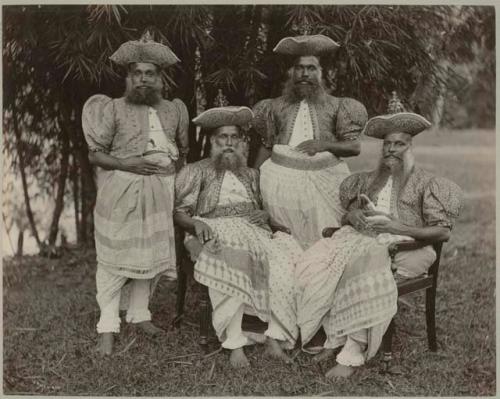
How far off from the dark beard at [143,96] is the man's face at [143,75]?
0.02m

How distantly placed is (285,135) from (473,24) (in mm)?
2327

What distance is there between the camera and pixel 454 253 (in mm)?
7445

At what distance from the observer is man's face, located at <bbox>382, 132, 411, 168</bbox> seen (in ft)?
14.2

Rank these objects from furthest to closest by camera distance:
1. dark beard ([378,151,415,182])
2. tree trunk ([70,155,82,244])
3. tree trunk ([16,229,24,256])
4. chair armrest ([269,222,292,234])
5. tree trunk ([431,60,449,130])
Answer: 1. tree trunk ([70,155,82,244])
2. tree trunk ([16,229,24,256])
3. tree trunk ([431,60,449,130])
4. chair armrest ([269,222,292,234])
5. dark beard ([378,151,415,182])

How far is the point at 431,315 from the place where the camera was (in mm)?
4570

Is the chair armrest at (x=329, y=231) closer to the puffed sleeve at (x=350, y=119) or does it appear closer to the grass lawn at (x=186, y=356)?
the puffed sleeve at (x=350, y=119)

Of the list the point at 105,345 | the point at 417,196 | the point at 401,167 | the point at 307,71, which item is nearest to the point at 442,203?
the point at 417,196

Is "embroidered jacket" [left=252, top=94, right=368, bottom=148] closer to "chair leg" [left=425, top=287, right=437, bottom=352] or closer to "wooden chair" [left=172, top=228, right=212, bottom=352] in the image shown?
"wooden chair" [left=172, top=228, right=212, bottom=352]

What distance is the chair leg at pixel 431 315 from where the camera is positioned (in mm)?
4540

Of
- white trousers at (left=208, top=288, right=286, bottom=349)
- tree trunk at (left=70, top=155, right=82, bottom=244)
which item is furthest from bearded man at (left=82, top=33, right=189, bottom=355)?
tree trunk at (left=70, top=155, right=82, bottom=244)

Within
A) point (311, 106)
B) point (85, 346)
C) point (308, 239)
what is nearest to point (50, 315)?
point (85, 346)

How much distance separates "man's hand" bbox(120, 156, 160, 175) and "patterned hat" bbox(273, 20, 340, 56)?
1268mm

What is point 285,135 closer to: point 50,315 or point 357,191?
point 357,191

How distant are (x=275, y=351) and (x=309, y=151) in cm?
145
